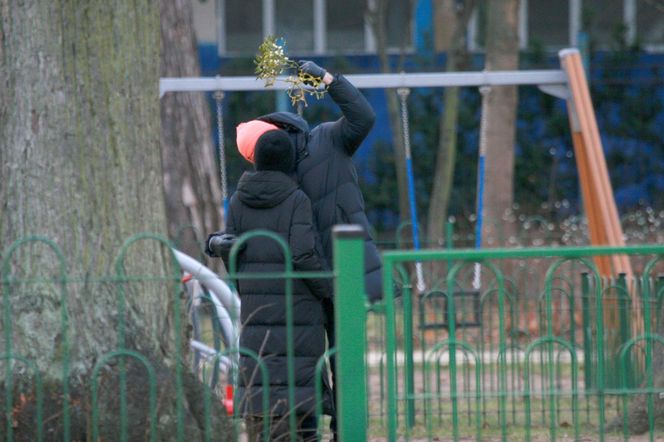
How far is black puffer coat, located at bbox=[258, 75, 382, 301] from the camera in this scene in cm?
516

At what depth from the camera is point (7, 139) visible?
4.91 meters

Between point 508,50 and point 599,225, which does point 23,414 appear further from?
point 508,50

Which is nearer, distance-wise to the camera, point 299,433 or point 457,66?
point 299,433

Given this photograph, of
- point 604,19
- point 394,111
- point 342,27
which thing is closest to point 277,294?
point 394,111

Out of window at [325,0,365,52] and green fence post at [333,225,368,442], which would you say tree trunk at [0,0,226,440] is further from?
window at [325,0,365,52]

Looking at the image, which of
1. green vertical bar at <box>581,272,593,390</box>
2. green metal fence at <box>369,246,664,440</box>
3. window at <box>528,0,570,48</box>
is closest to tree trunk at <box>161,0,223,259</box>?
green metal fence at <box>369,246,664,440</box>

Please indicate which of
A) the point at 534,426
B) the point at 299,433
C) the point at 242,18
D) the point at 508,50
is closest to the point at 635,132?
the point at 508,50

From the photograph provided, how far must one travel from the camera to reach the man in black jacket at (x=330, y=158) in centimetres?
515

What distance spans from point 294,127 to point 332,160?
0.21 metres

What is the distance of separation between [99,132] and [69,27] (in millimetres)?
427

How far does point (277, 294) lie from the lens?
16.0ft

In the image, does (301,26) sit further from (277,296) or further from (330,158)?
(277,296)

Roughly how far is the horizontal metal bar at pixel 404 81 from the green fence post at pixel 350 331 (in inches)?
156

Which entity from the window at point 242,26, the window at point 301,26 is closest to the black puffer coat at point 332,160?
the window at point 301,26
